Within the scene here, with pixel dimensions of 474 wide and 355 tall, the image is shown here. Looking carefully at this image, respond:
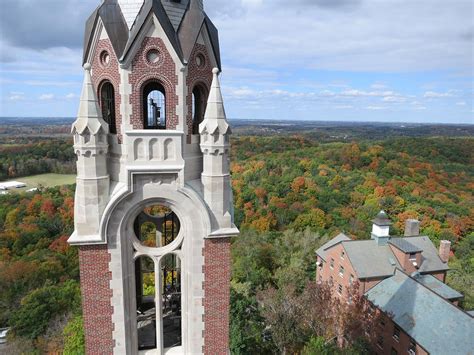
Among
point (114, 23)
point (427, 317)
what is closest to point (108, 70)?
point (114, 23)

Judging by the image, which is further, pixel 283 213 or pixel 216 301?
pixel 283 213

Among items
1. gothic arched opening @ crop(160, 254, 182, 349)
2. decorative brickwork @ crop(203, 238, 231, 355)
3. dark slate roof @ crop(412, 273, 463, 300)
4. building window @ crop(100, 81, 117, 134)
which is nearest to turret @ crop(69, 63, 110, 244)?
building window @ crop(100, 81, 117, 134)

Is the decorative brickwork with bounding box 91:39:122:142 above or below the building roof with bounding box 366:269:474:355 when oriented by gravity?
above

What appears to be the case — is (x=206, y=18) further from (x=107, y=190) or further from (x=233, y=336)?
(x=233, y=336)

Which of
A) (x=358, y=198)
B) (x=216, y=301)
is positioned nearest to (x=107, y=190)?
(x=216, y=301)

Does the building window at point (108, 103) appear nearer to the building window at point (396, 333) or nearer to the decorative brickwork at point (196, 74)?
the decorative brickwork at point (196, 74)

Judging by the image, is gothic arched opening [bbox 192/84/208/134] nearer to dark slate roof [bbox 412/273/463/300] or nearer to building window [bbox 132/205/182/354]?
building window [bbox 132/205/182/354]
